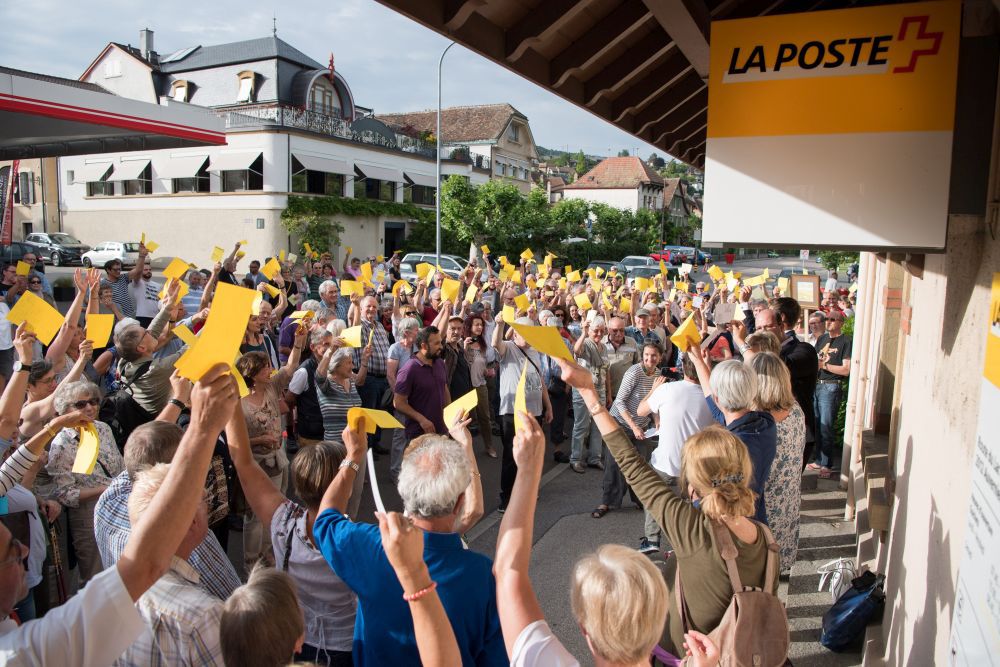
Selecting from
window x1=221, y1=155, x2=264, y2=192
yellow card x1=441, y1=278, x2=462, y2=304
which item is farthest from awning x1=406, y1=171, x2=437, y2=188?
yellow card x1=441, y1=278, x2=462, y2=304

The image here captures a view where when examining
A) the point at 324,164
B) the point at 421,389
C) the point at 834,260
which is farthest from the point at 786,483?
the point at 324,164

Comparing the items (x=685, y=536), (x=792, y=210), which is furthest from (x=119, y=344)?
(x=792, y=210)

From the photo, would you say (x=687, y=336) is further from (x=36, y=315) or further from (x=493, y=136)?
(x=493, y=136)

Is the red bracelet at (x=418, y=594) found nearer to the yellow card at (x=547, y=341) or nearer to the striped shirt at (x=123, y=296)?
the yellow card at (x=547, y=341)

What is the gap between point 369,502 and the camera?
6242 mm

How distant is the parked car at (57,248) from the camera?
31.4m

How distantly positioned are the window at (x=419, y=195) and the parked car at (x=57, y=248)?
15730mm

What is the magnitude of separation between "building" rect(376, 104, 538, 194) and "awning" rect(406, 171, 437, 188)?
17.2 feet

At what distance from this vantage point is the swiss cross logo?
8.60 ft

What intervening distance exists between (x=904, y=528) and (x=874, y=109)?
7.51 feet

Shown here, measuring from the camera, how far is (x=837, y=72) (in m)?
2.80

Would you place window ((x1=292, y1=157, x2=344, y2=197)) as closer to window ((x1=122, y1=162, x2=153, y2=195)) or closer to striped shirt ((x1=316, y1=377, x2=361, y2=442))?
window ((x1=122, y1=162, x2=153, y2=195))

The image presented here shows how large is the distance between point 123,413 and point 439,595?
11.3ft

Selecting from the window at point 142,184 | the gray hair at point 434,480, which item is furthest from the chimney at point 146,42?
the gray hair at point 434,480
